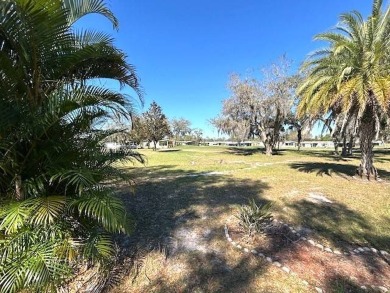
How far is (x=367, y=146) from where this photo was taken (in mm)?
10367

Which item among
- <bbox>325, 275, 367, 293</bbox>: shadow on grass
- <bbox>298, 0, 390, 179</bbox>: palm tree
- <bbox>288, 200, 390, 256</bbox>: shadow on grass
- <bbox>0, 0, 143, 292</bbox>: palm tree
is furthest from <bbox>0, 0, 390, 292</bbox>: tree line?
<bbox>298, 0, 390, 179</bbox>: palm tree

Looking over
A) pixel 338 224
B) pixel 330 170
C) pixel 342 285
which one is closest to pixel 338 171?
pixel 330 170

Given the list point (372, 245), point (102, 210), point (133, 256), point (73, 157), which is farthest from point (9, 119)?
point (372, 245)

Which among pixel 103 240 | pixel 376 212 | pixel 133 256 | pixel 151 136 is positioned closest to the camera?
pixel 103 240

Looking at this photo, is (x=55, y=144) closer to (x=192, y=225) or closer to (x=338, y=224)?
(x=192, y=225)

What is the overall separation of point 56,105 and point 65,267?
5.76 ft

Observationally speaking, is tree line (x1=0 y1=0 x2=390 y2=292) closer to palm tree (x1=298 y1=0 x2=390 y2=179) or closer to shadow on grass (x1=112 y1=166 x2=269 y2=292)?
shadow on grass (x1=112 y1=166 x2=269 y2=292)

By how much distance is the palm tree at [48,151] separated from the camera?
9.27ft

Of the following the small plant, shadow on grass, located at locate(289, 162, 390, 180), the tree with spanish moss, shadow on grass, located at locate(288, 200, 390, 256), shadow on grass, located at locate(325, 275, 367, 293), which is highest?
the tree with spanish moss

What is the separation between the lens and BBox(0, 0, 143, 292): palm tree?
2826mm

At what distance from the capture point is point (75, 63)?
371cm

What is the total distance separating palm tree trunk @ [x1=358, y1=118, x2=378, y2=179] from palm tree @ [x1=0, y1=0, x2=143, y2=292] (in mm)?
9913

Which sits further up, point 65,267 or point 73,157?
point 73,157

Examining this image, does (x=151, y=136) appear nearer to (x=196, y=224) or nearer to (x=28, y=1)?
(x=196, y=224)
